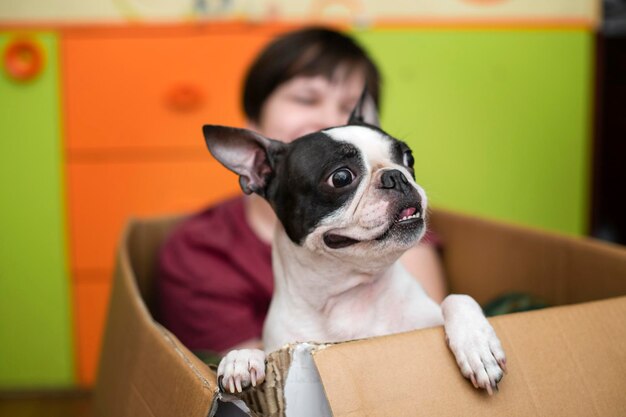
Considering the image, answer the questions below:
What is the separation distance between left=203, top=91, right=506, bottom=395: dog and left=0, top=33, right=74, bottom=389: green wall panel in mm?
1439

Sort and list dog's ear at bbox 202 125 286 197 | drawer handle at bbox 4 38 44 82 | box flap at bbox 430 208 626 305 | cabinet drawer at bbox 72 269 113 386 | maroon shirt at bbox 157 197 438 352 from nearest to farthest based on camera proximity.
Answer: dog's ear at bbox 202 125 286 197, box flap at bbox 430 208 626 305, maroon shirt at bbox 157 197 438 352, drawer handle at bbox 4 38 44 82, cabinet drawer at bbox 72 269 113 386

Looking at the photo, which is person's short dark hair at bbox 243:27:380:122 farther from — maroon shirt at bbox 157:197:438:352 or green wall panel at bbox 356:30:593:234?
Answer: green wall panel at bbox 356:30:593:234

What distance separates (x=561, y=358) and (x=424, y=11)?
172cm

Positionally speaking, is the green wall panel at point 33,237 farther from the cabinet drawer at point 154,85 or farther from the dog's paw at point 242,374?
the dog's paw at point 242,374

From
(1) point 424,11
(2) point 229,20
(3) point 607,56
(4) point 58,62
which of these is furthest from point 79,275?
(3) point 607,56

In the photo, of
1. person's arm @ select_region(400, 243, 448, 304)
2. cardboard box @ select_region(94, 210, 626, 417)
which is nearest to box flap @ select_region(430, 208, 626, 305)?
person's arm @ select_region(400, 243, 448, 304)

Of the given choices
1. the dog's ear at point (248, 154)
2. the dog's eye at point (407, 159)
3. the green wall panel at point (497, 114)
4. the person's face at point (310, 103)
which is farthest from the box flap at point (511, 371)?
the green wall panel at point (497, 114)

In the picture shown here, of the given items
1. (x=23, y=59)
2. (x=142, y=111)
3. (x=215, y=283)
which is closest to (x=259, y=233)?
(x=215, y=283)

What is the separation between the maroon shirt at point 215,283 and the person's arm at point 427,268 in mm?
89

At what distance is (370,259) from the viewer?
3.53 feet

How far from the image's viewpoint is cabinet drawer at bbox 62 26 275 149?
7.75 ft

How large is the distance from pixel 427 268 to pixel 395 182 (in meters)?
0.83

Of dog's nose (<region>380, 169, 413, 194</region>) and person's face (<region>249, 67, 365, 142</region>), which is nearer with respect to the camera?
dog's nose (<region>380, 169, 413, 194</region>)

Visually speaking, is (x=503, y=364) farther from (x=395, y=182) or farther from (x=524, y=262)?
(x=524, y=262)
